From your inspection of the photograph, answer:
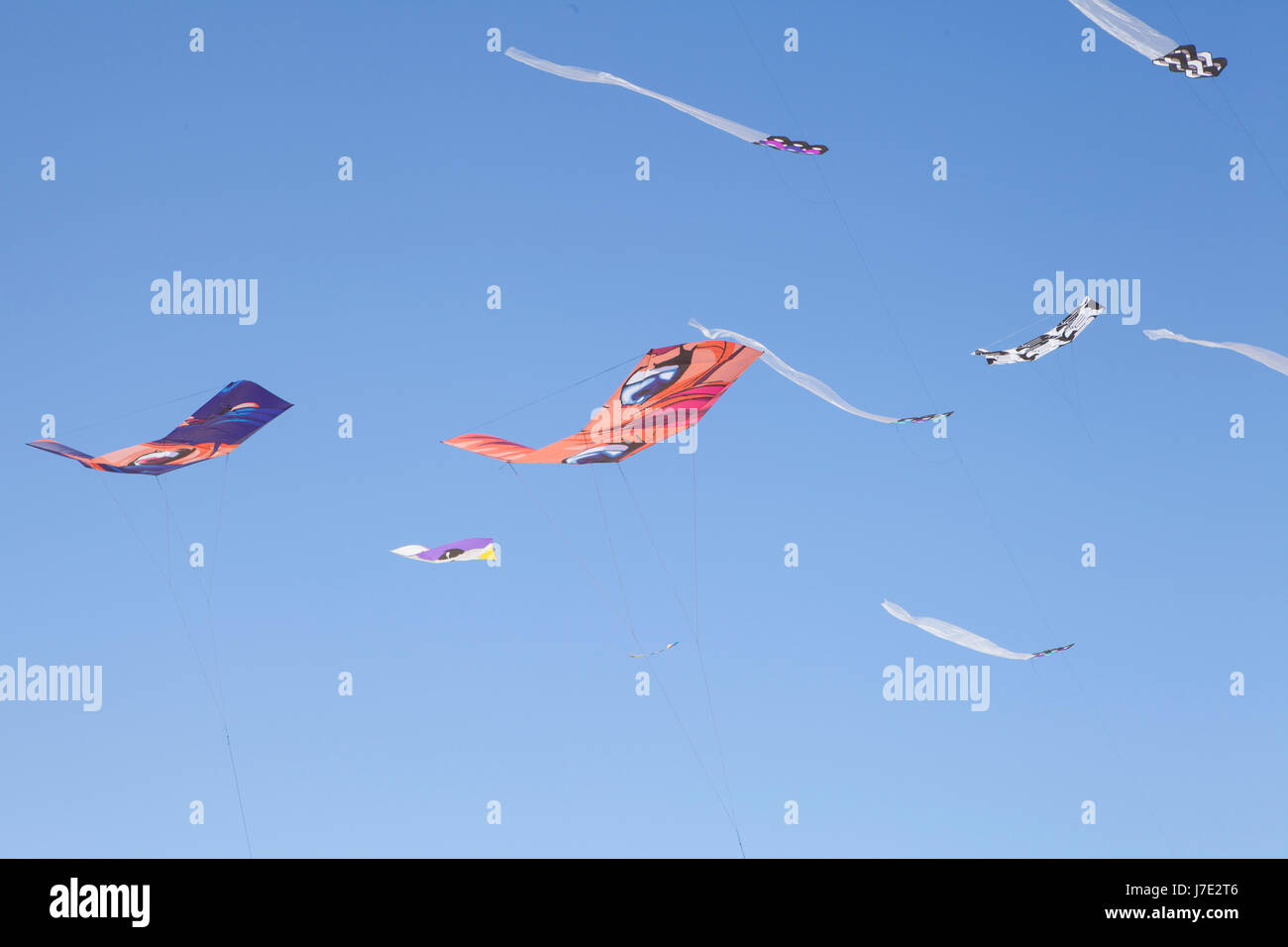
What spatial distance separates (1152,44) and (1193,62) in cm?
37

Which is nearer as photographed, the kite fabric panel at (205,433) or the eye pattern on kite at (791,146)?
the eye pattern on kite at (791,146)

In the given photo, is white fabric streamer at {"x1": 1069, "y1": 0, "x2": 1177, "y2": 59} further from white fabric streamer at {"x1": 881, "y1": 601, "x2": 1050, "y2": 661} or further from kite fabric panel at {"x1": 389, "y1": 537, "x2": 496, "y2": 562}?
kite fabric panel at {"x1": 389, "y1": 537, "x2": 496, "y2": 562}

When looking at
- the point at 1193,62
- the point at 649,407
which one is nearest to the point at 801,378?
the point at 649,407

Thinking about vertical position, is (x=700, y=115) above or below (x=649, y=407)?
above

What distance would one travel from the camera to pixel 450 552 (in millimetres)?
13844

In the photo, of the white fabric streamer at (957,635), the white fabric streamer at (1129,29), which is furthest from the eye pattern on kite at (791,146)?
the white fabric streamer at (957,635)

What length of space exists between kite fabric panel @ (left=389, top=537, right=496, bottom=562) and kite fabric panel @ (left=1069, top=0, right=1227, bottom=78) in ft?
26.3

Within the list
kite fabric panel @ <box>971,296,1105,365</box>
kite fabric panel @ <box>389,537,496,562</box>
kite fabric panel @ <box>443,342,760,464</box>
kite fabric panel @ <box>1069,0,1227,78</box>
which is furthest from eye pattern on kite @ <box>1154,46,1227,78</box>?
kite fabric panel @ <box>389,537,496,562</box>

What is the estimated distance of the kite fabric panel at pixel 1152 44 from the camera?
31.2 ft

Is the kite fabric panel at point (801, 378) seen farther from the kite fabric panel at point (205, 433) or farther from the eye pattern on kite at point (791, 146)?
the kite fabric panel at point (205, 433)

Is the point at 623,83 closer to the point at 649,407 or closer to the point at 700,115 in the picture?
the point at 700,115

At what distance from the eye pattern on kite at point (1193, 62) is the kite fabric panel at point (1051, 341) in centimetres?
261
